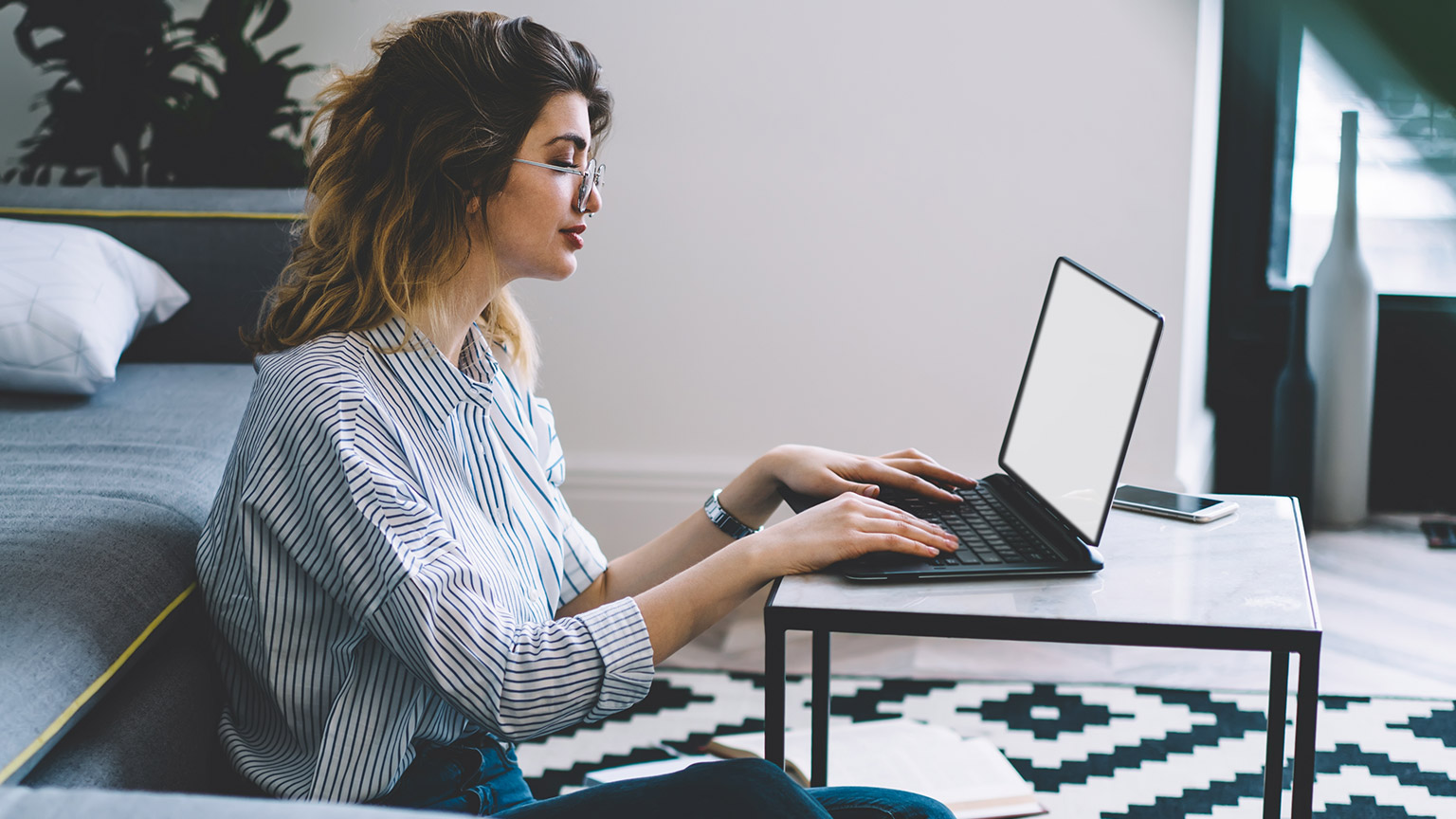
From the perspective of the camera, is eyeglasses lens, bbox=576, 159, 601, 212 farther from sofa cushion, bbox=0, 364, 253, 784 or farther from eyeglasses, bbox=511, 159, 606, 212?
sofa cushion, bbox=0, 364, 253, 784

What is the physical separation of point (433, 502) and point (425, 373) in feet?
0.42

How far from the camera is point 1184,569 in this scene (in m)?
1.06

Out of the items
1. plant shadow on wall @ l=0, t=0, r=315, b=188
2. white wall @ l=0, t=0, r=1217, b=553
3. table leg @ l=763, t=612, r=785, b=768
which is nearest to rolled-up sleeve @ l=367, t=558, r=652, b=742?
table leg @ l=763, t=612, r=785, b=768

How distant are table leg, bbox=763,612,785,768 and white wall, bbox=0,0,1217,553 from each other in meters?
1.54

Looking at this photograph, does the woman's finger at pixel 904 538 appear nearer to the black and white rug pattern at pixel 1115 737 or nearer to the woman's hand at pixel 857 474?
the woman's hand at pixel 857 474

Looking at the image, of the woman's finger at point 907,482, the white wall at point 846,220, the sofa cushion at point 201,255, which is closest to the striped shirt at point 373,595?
the woman's finger at point 907,482

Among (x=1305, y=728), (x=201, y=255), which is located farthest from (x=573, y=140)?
(x=201, y=255)

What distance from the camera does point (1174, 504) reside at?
48.8 inches

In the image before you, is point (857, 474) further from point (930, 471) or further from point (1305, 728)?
point (1305, 728)

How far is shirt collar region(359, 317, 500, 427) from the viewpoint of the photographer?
43.6 inches

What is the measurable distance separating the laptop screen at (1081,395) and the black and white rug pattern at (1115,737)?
69cm

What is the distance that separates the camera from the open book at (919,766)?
5.13 ft

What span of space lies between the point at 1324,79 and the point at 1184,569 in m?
2.10

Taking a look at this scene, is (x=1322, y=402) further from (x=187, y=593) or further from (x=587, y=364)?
(x=187, y=593)
